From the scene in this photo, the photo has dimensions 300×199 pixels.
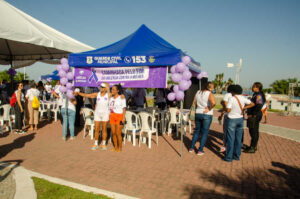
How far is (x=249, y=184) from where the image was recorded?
12.8 feet

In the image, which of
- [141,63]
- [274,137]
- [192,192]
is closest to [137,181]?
[192,192]

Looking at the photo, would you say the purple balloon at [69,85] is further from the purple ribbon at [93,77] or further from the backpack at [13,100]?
the backpack at [13,100]

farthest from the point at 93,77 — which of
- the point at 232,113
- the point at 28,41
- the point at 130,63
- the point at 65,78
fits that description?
the point at 232,113

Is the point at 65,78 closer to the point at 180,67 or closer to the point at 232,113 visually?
the point at 180,67

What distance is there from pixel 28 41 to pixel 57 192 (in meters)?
5.45

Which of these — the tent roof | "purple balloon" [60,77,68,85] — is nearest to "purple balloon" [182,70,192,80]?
the tent roof

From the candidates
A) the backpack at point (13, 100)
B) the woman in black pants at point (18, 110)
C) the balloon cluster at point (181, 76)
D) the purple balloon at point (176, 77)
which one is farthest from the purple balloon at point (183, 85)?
the backpack at point (13, 100)

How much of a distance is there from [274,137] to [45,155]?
800 centimetres

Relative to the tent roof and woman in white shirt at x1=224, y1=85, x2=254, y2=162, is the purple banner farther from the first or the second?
woman in white shirt at x1=224, y1=85, x2=254, y2=162

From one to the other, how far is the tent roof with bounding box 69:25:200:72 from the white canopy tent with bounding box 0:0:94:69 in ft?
5.85

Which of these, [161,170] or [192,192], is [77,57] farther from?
[192,192]

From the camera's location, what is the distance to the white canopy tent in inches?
254

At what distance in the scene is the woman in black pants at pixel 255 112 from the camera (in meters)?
5.38

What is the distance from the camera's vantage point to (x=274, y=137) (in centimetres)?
802
